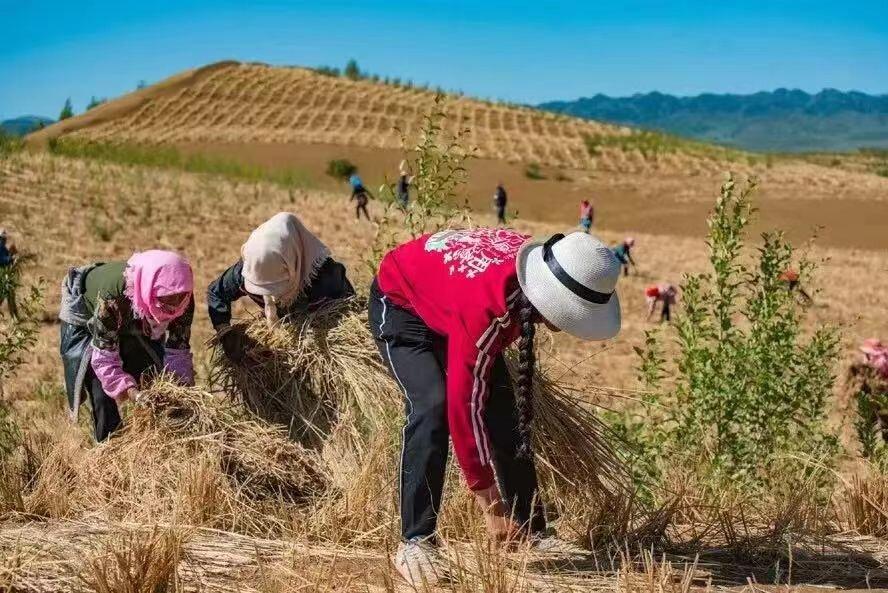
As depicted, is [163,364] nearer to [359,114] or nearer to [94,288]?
[94,288]

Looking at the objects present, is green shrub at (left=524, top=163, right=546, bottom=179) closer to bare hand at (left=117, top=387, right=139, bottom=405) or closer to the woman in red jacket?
bare hand at (left=117, top=387, right=139, bottom=405)

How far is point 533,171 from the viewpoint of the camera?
42.8 meters

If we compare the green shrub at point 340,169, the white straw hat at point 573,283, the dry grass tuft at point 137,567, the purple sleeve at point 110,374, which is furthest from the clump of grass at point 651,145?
→ the dry grass tuft at point 137,567

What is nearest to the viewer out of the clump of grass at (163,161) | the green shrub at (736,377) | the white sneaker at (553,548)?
the white sneaker at (553,548)

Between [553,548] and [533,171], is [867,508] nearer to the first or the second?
[553,548]

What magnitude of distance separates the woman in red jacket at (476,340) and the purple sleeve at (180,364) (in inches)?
45.9

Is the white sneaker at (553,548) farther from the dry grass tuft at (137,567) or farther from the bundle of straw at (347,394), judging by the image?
the dry grass tuft at (137,567)

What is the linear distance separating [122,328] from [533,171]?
129 feet

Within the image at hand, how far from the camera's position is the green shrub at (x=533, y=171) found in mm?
41750

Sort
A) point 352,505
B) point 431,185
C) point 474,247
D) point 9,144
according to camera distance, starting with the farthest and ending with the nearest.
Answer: point 9,144 → point 431,185 → point 352,505 → point 474,247

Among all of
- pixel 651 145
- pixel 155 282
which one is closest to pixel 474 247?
pixel 155 282

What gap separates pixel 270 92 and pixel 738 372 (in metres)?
57.8

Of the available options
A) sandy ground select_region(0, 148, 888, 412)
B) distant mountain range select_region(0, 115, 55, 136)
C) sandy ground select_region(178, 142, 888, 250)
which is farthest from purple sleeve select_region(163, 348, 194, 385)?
sandy ground select_region(178, 142, 888, 250)

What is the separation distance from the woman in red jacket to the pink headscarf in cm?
102
